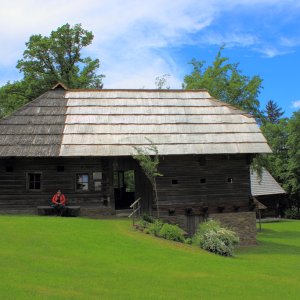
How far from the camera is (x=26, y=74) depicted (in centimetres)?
3584

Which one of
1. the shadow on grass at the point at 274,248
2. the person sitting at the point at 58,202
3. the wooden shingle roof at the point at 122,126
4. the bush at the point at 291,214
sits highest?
the wooden shingle roof at the point at 122,126

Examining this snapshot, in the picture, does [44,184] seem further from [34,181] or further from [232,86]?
[232,86]

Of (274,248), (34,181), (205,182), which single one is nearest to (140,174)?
(205,182)

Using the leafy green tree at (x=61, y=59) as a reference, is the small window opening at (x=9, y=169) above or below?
below

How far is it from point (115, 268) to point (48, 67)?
28.7 metres

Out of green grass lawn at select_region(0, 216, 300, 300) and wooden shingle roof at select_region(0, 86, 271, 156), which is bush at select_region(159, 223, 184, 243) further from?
wooden shingle roof at select_region(0, 86, 271, 156)

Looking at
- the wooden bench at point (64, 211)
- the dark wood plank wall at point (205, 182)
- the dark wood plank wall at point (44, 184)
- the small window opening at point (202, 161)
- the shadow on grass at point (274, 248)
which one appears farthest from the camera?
the small window opening at point (202, 161)

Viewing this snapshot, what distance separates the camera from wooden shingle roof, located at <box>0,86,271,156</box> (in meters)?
21.2

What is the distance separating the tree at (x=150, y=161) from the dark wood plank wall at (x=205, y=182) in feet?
2.70

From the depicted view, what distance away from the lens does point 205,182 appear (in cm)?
2219

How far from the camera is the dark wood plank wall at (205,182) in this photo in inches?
857

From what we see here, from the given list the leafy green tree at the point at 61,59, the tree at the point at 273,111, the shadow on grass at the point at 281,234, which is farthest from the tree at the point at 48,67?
the tree at the point at 273,111

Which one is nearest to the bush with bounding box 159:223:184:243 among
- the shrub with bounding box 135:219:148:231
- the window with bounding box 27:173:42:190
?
the shrub with bounding box 135:219:148:231

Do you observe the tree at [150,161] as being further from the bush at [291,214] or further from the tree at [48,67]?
the bush at [291,214]
